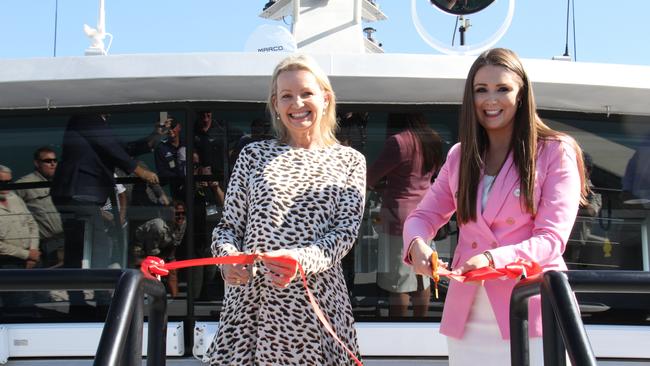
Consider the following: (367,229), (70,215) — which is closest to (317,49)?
(367,229)

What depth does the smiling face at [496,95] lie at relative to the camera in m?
2.17

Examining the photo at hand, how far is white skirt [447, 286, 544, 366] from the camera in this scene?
2107 mm

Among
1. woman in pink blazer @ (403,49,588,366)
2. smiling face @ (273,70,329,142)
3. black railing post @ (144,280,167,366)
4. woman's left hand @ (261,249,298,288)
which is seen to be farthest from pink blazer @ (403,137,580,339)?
black railing post @ (144,280,167,366)

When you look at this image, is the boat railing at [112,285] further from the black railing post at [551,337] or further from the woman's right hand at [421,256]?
the black railing post at [551,337]

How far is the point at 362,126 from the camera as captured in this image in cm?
384

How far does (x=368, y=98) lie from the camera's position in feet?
12.5

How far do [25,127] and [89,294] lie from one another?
984mm

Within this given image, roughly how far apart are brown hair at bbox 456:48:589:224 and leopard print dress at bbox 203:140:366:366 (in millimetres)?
366

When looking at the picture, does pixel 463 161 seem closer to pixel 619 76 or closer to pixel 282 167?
pixel 282 167

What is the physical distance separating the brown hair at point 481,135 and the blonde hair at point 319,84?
482 millimetres

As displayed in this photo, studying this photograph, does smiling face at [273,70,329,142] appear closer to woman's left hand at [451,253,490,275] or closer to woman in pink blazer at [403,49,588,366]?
woman in pink blazer at [403,49,588,366]

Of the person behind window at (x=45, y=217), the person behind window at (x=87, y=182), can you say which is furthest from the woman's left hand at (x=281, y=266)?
the person behind window at (x=45, y=217)

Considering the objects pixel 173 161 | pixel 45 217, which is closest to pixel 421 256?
pixel 173 161

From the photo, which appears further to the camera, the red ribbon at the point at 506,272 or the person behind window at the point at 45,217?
the person behind window at the point at 45,217
